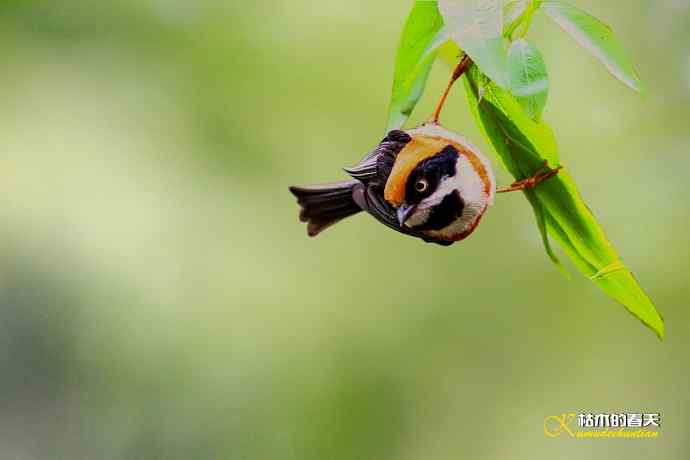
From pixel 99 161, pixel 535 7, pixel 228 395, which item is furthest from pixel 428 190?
pixel 99 161

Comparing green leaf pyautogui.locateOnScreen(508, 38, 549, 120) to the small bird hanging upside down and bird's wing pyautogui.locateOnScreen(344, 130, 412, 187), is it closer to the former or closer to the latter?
the small bird hanging upside down

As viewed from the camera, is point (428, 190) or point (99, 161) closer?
point (428, 190)

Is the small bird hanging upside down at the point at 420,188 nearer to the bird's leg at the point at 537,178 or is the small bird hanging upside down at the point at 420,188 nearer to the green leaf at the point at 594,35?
the bird's leg at the point at 537,178

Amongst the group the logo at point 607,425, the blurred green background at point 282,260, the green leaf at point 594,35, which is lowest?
the logo at point 607,425

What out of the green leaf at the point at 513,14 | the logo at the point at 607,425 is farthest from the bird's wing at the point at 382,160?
the logo at the point at 607,425

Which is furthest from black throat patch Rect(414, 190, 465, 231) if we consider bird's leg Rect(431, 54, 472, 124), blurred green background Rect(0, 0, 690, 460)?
bird's leg Rect(431, 54, 472, 124)

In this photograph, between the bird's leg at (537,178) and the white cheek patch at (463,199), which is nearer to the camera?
the white cheek patch at (463,199)

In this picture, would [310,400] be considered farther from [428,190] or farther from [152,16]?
[152,16]

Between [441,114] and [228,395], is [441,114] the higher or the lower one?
the higher one

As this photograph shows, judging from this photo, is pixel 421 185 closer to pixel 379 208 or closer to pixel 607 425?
pixel 379 208
